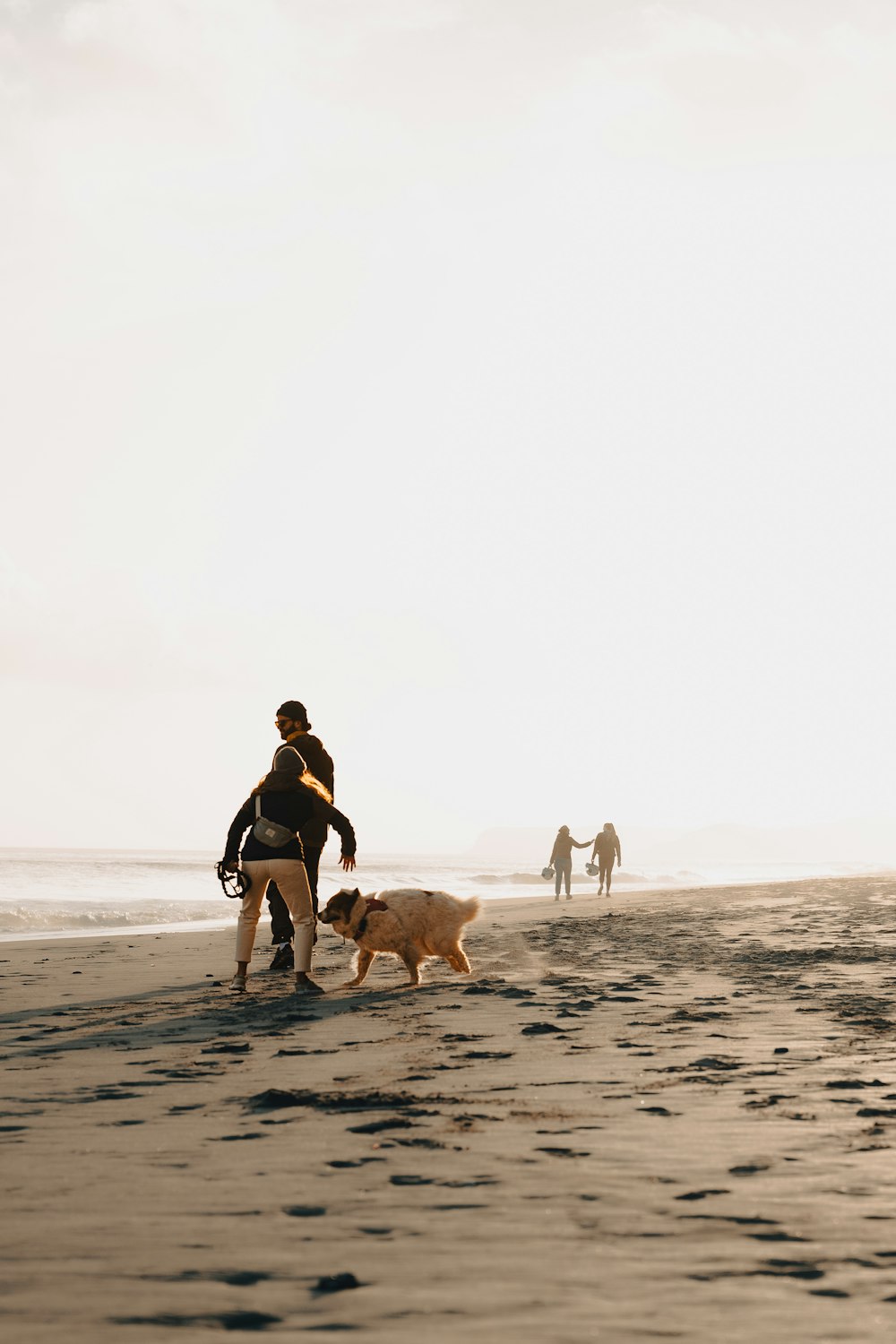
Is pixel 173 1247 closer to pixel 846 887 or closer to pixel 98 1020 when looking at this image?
pixel 98 1020

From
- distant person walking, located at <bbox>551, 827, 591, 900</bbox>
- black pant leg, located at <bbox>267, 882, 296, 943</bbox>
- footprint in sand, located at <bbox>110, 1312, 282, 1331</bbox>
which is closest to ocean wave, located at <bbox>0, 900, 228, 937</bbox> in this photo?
distant person walking, located at <bbox>551, 827, 591, 900</bbox>

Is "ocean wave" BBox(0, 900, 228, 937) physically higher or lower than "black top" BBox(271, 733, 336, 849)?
lower

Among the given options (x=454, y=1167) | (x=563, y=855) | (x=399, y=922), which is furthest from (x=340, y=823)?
(x=563, y=855)

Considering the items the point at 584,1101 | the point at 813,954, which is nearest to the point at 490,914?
the point at 813,954

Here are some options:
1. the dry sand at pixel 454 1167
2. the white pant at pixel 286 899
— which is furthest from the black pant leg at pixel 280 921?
the dry sand at pixel 454 1167

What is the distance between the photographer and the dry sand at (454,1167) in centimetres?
324

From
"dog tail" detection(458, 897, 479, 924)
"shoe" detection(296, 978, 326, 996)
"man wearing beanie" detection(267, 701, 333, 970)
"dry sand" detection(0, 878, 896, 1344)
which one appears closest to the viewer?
"dry sand" detection(0, 878, 896, 1344)

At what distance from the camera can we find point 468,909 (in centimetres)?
1109

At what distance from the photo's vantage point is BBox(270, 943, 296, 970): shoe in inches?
490

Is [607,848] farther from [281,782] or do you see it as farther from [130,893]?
[281,782]

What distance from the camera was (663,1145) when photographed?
4918mm

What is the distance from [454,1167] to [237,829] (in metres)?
6.28

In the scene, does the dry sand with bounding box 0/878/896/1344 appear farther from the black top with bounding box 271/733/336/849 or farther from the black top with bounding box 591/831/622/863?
the black top with bounding box 591/831/622/863

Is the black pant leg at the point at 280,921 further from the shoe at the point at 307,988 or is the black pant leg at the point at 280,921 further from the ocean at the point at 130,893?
the ocean at the point at 130,893
